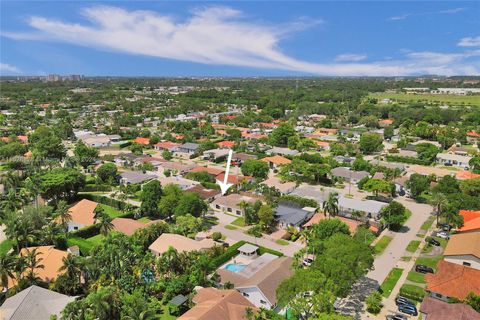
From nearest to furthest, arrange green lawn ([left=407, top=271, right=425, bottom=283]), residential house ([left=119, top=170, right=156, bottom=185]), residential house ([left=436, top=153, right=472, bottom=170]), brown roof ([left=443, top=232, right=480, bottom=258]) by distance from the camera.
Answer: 1. green lawn ([left=407, top=271, right=425, bottom=283])
2. brown roof ([left=443, top=232, right=480, bottom=258])
3. residential house ([left=119, top=170, right=156, bottom=185])
4. residential house ([left=436, top=153, right=472, bottom=170])

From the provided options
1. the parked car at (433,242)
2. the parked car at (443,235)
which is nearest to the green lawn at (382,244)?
the parked car at (433,242)

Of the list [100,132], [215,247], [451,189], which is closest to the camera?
[215,247]

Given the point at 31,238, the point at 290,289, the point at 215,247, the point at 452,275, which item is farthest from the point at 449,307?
the point at 31,238

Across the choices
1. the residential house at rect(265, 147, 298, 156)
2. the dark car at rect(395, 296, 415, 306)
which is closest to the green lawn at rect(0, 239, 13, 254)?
the dark car at rect(395, 296, 415, 306)

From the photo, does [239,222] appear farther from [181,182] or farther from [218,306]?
[218,306]

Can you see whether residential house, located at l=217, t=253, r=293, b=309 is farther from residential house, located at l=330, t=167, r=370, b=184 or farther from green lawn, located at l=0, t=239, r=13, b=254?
residential house, located at l=330, t=167, r=370, b=184

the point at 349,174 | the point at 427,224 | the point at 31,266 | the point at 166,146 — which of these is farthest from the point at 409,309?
the point at 166,146

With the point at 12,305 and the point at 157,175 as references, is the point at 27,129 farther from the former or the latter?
the point at 12,305
